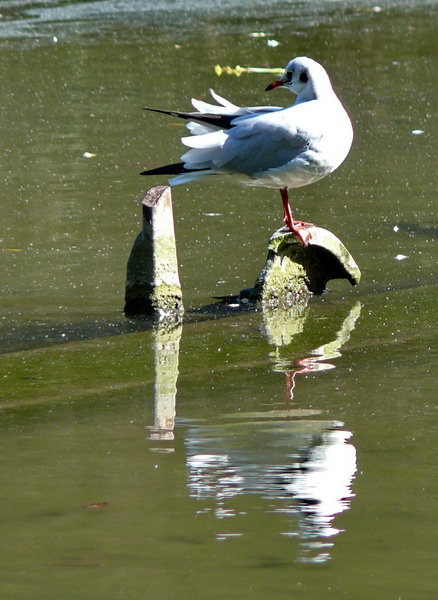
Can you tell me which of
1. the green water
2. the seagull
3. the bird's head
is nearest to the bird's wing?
the seagull

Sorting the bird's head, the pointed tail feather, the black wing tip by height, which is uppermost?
the bird's head

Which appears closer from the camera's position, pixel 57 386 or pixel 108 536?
pixel 108 536

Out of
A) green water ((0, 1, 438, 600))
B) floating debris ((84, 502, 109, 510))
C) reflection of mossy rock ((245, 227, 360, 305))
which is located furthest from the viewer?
reflection of mossy rock ((245, 227, 360, 305))

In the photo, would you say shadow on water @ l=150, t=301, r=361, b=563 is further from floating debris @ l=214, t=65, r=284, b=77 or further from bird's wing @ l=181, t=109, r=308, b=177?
floating debris @ l=214, t=65, r=284, b=77

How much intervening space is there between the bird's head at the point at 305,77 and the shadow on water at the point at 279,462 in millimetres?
2051

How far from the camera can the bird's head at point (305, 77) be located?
287 inches

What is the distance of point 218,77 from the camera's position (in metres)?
14.1

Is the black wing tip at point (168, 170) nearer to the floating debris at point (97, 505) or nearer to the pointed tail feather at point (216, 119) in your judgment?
the pointed tail feather at point (216, 119)

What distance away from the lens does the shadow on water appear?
4129 mm

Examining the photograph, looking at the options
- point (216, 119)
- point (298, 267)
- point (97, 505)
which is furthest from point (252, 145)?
point (97, 505)

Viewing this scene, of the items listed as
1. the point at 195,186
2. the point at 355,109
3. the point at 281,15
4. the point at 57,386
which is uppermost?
the point at 281,15

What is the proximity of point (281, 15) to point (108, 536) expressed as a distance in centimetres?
1519

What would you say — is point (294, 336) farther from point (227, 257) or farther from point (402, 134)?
point (402, 134)

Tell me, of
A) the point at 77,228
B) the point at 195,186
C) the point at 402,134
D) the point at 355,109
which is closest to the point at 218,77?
the point at 355,109
